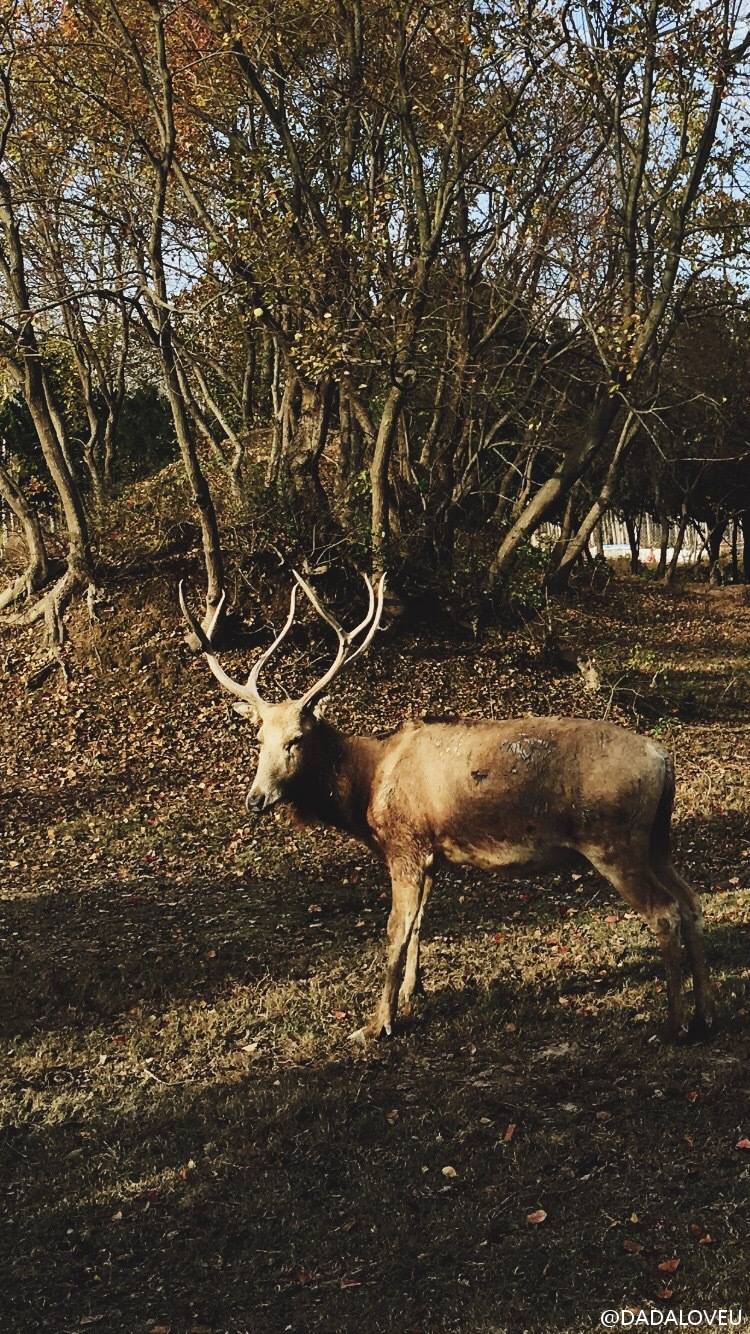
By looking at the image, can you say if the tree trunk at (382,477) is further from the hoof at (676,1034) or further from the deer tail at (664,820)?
the hoof at (676,1034)

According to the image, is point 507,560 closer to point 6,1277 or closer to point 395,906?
point 395,906

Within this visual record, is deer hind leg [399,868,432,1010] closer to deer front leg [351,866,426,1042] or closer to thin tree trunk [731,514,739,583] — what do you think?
deer front leg [351,866,426,1042]

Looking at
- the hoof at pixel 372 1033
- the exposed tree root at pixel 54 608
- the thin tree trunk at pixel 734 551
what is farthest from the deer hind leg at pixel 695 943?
the thin tree trunk at pixel 734 551

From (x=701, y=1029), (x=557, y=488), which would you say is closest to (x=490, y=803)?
(x=701, y=1029)

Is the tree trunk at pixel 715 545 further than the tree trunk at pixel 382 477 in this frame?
Yes

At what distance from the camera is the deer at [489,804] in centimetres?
781

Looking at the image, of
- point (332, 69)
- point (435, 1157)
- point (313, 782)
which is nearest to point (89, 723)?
point (313, 782)

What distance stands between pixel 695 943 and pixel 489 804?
5.24 feet

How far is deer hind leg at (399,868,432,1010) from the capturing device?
28.8ft

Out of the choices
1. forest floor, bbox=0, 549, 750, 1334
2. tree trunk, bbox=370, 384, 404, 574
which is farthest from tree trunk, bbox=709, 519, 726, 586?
forest floor, bbox=0, 549, 750, 1334

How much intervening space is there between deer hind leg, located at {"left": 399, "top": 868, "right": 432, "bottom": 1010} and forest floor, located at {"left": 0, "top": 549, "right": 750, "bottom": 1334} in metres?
0.21

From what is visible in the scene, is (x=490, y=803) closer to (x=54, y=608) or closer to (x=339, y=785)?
(x=339, y=785)

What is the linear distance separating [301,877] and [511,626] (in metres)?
9.69

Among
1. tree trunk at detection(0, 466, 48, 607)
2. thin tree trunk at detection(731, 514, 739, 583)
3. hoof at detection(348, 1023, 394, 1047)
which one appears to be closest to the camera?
hoof at detection(348, 1023, 394, 1047)
